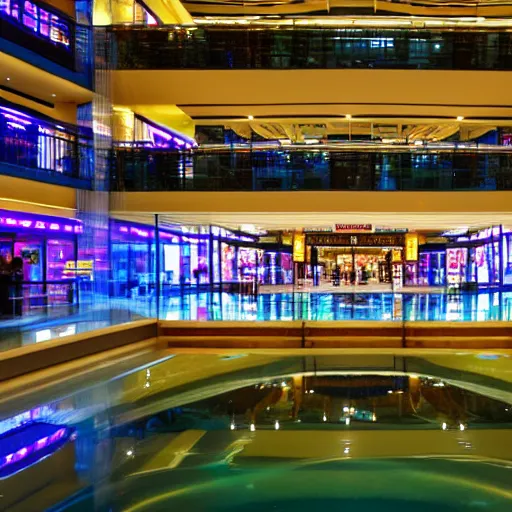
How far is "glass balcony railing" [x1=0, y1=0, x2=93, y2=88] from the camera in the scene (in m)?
13.4

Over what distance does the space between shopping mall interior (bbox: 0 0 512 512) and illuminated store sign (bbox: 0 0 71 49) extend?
5 cm

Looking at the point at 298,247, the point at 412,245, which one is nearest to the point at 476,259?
the point at 412,245

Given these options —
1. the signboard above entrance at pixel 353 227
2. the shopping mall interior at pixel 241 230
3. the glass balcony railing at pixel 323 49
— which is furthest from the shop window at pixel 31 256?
the signboard above entrance at pixel 353 227

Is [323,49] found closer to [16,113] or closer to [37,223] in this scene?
[16,113]

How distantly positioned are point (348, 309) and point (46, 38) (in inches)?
398

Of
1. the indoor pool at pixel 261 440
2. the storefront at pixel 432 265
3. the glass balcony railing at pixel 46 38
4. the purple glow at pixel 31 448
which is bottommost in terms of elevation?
the indoor pool at pixel 261 440

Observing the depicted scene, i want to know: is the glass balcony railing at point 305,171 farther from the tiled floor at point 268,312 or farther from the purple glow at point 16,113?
the tiled floor at point 268,312

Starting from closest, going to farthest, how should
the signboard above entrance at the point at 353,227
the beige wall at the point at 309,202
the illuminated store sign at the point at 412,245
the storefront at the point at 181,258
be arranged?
the beige wall at the point at 309,202 < the signboard above entrance at the point at 353,227 < the storefront at the point at 181,258 < the illuminated store sign at the point at 412,245

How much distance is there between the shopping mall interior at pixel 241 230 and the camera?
240 inches

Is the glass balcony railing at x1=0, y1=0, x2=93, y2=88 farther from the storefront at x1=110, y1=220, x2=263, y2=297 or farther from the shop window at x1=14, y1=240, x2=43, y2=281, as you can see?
the shop window at x1=14, y1=240, x2=43, y2=281

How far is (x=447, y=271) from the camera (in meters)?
28.9

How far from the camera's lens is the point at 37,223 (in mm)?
18000

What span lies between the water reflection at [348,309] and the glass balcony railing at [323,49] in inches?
244

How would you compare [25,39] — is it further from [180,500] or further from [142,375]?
[180,500]
